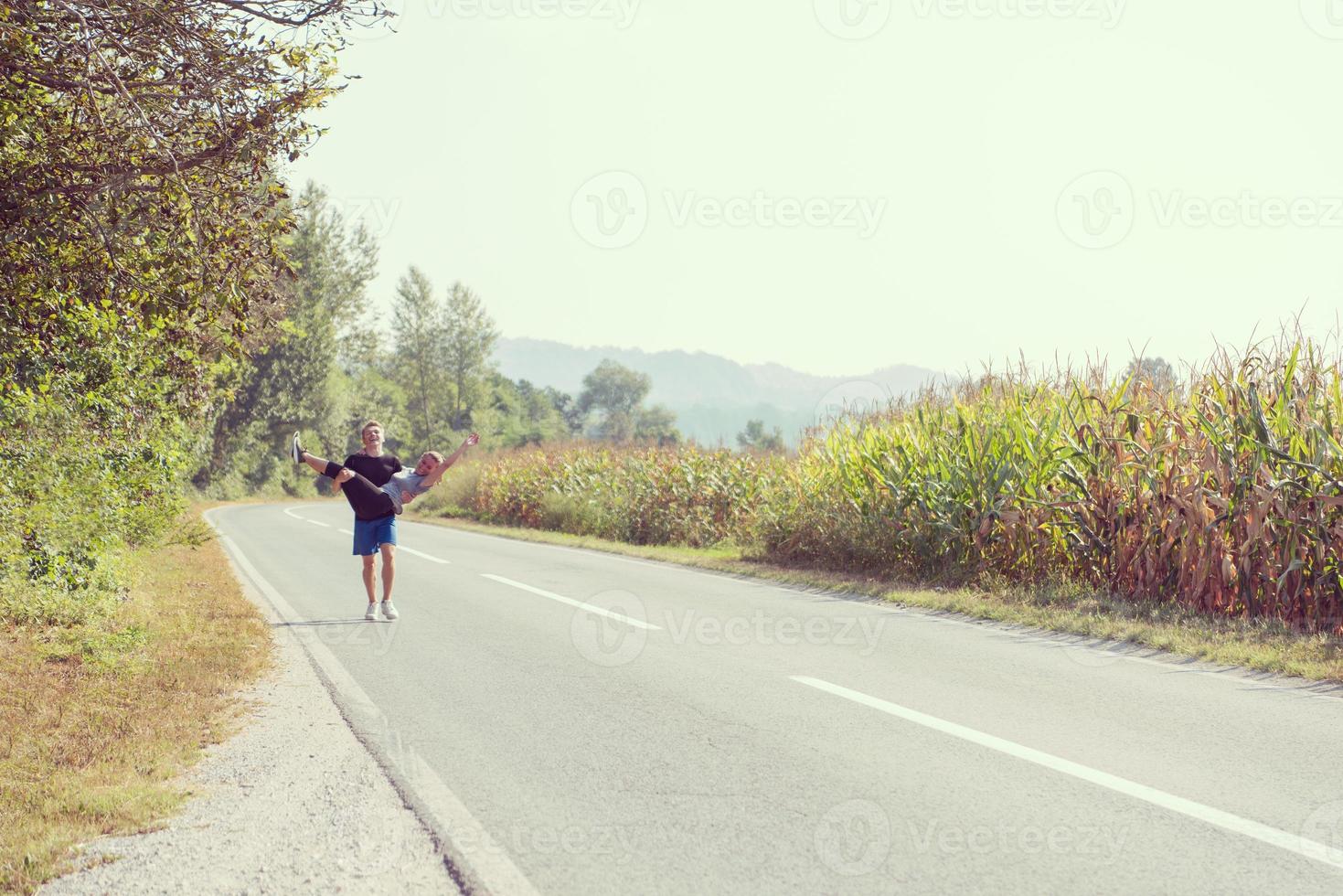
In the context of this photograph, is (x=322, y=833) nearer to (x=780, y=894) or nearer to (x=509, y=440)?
(x=780, y=894)

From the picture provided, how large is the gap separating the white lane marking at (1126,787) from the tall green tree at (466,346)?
76243mm

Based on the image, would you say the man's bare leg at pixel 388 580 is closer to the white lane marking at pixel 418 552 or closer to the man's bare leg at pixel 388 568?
the man's bare leg at pixel 388 568

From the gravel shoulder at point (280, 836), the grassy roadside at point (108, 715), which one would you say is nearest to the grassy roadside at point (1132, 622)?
the gravel shoulder at point (280, 836)

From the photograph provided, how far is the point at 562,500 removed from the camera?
89.5ft

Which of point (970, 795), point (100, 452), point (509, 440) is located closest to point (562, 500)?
point (100, 452)

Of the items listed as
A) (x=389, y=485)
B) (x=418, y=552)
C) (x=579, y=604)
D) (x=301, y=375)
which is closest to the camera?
(x=389, y=485)

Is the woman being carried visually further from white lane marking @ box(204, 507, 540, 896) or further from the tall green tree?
the tall green tree

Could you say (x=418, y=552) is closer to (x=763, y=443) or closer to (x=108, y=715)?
(x=763, y=443)

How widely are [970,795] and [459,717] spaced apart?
3.15 m

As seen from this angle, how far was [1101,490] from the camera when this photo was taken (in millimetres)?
11086

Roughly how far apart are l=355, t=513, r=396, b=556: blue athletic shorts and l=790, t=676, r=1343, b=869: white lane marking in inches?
215

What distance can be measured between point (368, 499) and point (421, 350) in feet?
241

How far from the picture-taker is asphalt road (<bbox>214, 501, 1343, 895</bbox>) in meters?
3.96

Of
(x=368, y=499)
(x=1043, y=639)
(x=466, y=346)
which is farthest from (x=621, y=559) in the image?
(x=466, y=346)
